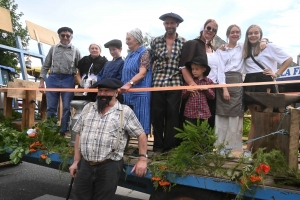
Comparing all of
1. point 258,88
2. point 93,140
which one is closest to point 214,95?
point 258,88

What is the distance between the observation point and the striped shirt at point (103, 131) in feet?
9.12

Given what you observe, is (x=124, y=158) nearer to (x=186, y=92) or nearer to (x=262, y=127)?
(x=186, y=92)

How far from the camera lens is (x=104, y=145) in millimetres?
2775

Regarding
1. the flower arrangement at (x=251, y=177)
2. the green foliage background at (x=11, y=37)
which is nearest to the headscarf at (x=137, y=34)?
the flower arrangement at (x=251, y=177)

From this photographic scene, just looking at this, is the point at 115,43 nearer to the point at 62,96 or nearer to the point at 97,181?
the point at 62,96

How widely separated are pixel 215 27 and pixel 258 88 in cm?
88

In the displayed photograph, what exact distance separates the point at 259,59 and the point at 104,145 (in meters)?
2.12

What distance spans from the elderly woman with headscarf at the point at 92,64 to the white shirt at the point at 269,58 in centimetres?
210

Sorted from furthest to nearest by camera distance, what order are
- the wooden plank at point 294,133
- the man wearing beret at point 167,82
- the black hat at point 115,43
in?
1. the black hat at point 115,43
2. the man wearing beret at point 167,82
3. the wooden plank at point 294,133

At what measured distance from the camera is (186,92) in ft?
11.0

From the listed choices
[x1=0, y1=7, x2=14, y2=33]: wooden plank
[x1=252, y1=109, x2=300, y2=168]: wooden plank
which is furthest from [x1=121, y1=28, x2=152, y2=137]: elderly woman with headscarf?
[x1=0, y1=7, x2=14, y2=33]: wooden plank

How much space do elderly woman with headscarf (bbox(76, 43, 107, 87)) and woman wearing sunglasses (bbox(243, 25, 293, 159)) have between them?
2040mm

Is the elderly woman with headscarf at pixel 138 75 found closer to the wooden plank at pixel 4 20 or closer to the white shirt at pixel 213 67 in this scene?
the white shirt at pixel 213 67

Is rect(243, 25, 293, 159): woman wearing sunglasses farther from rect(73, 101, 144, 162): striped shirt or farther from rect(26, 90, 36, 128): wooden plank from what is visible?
rect(26, 90, 36, 128): wooden plank
